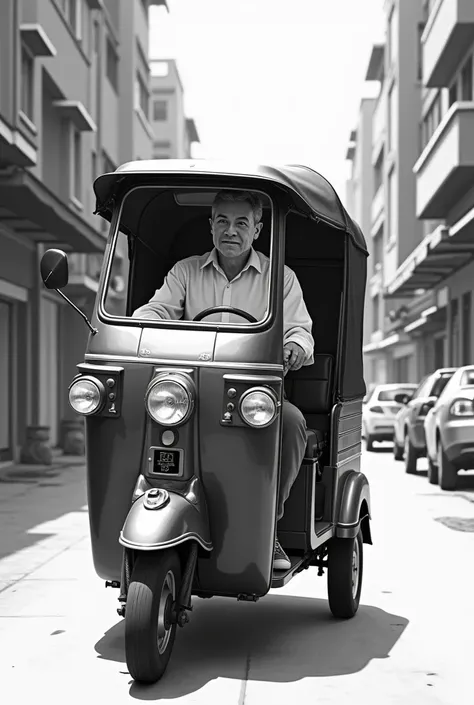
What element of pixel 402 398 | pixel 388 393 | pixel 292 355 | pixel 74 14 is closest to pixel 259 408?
pixel 292 355

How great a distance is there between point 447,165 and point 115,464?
2316 cm

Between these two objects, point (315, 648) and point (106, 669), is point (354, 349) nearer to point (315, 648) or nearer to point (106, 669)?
point (315, 648)

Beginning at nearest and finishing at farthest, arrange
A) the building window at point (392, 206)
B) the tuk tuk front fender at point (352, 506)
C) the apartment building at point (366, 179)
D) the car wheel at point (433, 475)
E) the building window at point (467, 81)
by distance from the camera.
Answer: the tuk tuk front fender at point (352, 506) → the car wheel at point (433, 475) → the building window at point (467, 81) → the building window at point (392, 206) → the apartment building at point (366, 179)

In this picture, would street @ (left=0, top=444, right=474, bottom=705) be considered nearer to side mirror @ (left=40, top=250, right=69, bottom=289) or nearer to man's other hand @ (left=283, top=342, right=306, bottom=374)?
man's other hand @ (left=283, top=342, right=306, bottom=374)

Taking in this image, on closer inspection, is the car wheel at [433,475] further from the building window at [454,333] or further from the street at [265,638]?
the building window at [454,333]

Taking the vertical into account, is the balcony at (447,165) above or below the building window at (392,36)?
below

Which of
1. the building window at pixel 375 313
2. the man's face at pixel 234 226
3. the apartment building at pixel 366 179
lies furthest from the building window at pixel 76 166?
the apartment building at pixel 366 179

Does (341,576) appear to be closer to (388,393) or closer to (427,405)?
(427,405)

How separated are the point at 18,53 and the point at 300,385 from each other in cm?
1259

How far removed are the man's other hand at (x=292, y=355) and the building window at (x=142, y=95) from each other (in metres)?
36.6

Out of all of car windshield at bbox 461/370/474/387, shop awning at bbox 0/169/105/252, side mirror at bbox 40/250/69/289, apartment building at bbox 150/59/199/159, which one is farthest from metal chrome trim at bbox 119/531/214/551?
apartment building at bbox 150/59/199/159

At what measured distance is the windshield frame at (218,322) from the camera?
5582 mm

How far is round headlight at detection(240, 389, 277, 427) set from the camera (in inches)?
209

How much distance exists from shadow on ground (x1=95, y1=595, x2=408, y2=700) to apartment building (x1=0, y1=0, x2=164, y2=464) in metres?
9.12
